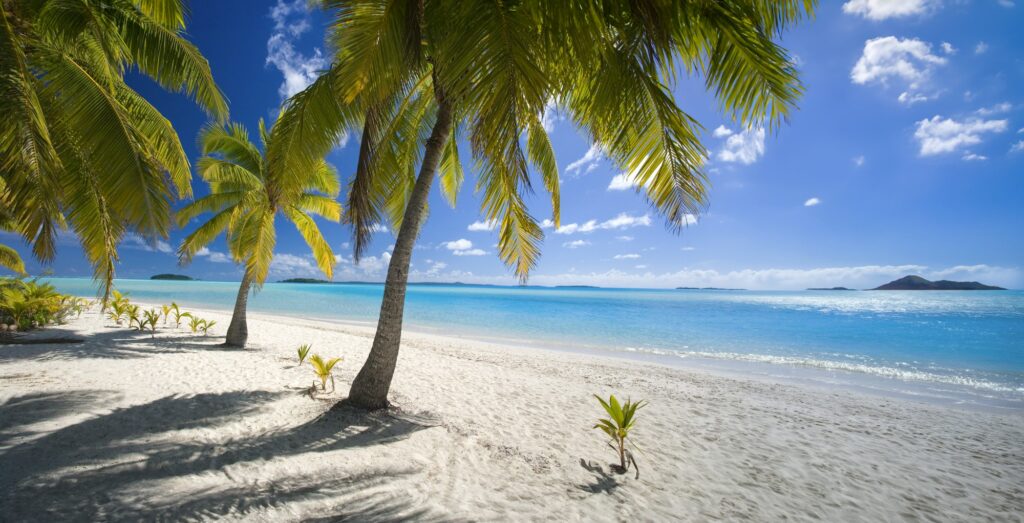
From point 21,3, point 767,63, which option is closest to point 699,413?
point 767,63

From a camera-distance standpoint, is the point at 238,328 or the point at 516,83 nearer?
the point at 516,83

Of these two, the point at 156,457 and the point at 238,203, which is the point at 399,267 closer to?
the point at 156,457

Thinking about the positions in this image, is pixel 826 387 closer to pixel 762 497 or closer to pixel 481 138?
pixel 762 497

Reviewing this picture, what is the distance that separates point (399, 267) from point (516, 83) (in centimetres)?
294

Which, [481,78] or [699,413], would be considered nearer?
[481,78]

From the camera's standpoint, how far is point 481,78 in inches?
104

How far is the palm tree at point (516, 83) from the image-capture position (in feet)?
8.79

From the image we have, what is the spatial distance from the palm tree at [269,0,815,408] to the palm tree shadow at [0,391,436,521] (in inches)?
30.9

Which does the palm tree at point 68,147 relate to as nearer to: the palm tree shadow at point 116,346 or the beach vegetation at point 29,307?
the palm tree shadow at point 116,346

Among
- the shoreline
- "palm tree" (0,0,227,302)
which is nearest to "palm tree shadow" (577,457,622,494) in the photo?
"palm tree" (0,0,227,302)

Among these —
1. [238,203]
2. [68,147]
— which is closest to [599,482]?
[68,147]

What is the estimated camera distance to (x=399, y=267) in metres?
4.71

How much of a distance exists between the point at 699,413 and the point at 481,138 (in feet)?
19.5

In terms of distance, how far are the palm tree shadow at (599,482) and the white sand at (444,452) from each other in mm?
32
